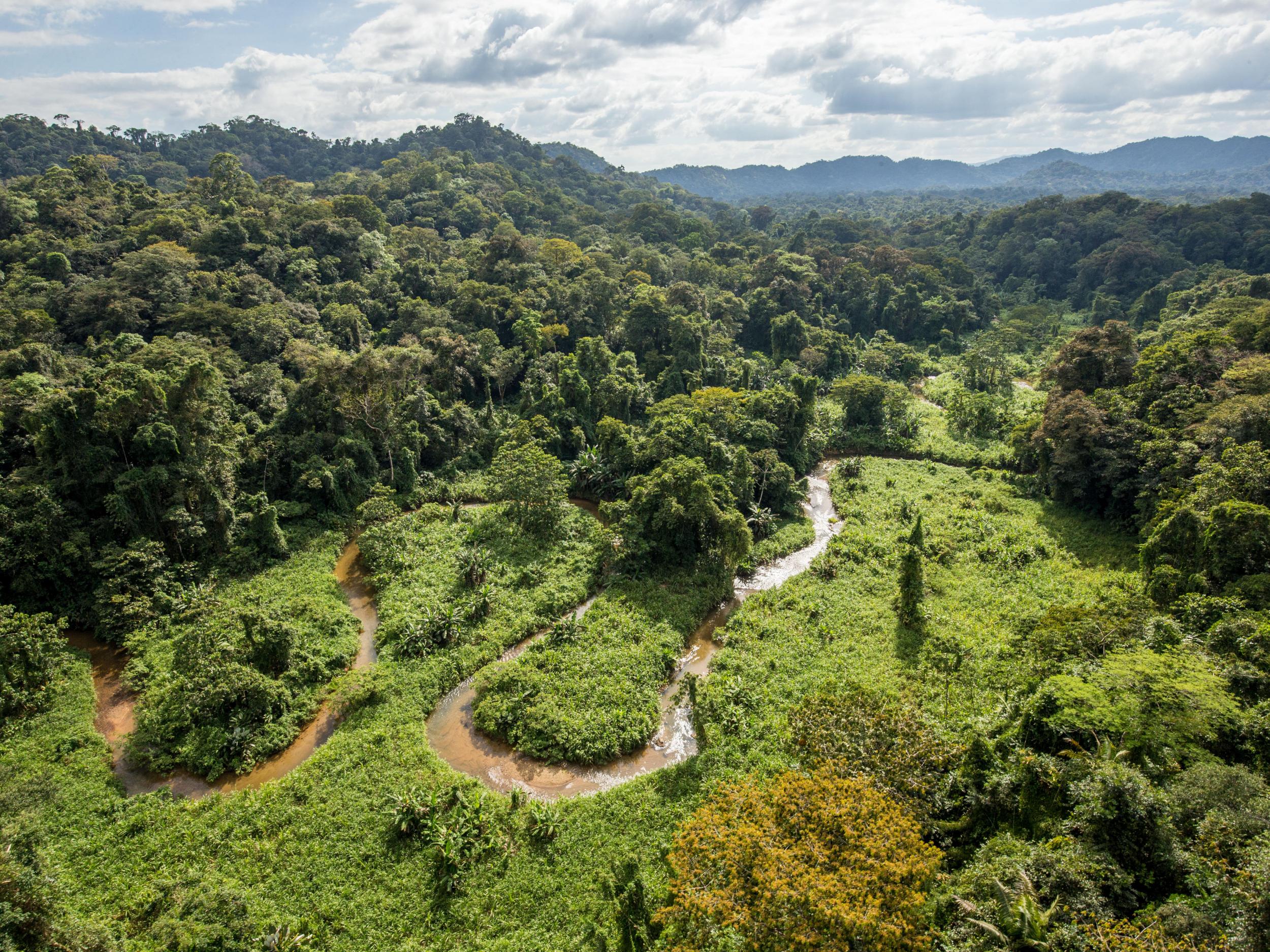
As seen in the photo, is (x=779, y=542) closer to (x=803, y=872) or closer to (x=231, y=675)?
(x=803, y=872)

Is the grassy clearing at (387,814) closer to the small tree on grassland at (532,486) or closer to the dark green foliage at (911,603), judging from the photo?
the dark green foliage at (911,603)

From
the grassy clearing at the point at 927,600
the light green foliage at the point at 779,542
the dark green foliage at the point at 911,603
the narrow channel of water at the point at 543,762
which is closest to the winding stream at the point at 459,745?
the narrow channel of water at the point at 543,762

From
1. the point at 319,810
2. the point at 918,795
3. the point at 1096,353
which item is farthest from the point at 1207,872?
the point at 1096,353

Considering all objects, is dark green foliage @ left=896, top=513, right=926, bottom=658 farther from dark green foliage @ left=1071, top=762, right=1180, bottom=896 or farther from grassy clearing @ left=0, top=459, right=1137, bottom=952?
dark green foliage @ left=1071, top=762, right=1180, bottom=896

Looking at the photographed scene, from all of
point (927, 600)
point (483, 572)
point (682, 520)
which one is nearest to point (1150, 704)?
point (927, 600)

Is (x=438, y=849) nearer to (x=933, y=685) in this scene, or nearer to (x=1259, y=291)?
(x=933, y=685)

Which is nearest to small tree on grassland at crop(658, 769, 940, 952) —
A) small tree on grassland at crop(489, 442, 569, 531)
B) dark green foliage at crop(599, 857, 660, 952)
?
dark green foliage at crop(599, 857, 660, 952)
